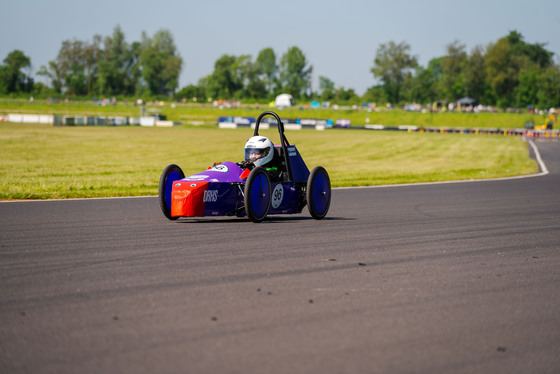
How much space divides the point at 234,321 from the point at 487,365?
1621 millimetres

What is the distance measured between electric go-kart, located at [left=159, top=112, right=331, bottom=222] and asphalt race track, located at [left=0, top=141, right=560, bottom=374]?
0.25m

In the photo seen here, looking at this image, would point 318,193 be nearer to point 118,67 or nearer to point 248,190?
point 248,190

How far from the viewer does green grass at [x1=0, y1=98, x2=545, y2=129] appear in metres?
97.7

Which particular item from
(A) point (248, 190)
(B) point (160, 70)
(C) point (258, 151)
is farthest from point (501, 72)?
(A) point (248, 190)

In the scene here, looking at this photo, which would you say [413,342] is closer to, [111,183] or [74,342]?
[74,342]

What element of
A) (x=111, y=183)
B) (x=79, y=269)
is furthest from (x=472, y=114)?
(x=79, y=269)

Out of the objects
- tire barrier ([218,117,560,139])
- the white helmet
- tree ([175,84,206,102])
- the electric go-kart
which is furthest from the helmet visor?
tree ([175,84,206,102])

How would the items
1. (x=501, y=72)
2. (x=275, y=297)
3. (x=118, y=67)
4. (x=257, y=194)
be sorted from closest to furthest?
(x=275, y=297), (x=257, y=194), (x=501, y=72), (x=118, y=67)

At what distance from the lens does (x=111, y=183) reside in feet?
60.2

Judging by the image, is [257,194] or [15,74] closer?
[257,194]

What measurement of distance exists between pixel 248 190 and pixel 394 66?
6259 inches

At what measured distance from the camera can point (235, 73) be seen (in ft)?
568

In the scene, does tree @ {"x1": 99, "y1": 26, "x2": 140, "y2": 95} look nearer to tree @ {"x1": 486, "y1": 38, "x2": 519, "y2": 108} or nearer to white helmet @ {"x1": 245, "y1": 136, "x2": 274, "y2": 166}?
tree @ {"x1": 486, "y1": 38, "x2": 519, "y2": 108}

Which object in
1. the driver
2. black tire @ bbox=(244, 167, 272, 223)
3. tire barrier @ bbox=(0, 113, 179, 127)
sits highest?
the driver
